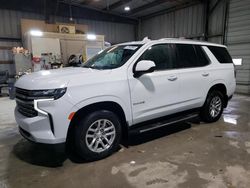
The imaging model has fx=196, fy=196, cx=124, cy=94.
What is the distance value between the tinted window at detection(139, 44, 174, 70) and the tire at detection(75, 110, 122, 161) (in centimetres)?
109

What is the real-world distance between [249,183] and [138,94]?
1677 millimetres

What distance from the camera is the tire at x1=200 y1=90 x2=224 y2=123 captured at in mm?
3975

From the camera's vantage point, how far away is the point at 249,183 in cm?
217

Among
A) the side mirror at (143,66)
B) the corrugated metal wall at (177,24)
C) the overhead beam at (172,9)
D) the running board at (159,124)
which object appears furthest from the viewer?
the corrugated metal wall at (177,24)

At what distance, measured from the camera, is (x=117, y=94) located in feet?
8.64

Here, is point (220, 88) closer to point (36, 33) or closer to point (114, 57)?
point (114, 57)

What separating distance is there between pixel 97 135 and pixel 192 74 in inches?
79.7

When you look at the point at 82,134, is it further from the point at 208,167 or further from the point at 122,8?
the point at 122,8

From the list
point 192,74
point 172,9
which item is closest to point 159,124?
point 192,74

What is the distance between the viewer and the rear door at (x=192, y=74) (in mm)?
3426

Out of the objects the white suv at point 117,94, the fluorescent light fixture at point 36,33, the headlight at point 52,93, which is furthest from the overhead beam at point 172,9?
the headlight at point 52,93

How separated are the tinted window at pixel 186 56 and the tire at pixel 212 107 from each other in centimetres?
83

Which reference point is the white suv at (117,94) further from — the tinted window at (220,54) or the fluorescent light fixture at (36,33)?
the fluorescent light fixture at (36,33)

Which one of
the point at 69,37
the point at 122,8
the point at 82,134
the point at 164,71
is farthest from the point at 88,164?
the point at 122,8
